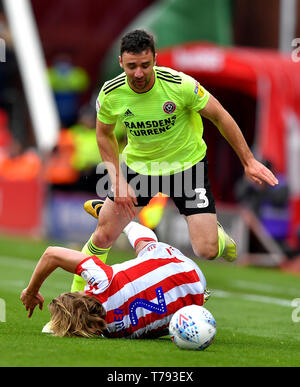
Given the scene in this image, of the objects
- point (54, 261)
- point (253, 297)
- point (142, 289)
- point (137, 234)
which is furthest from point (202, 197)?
point (253, 297)

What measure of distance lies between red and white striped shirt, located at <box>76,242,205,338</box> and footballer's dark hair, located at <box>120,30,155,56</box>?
1640mm

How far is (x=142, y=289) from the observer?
7.37 m

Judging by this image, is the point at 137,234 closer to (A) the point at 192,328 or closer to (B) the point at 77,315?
(B) the point at 77,315

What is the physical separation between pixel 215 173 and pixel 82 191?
3396 mm

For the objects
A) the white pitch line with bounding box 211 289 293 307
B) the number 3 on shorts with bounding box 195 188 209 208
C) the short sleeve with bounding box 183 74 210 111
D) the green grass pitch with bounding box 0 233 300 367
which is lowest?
the white pitch line with bounding box 211 289 293 307

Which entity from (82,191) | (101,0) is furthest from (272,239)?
(101,0)

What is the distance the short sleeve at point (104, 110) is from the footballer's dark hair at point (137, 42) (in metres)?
0.56

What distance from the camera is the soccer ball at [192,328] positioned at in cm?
708

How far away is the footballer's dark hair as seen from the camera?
308 inches

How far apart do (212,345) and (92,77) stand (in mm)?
20135

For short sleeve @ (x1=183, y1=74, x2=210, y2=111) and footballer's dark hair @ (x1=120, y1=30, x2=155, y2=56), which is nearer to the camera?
footballer's dark hair @ (x1=120, y1=30, x2=155, y2=56)

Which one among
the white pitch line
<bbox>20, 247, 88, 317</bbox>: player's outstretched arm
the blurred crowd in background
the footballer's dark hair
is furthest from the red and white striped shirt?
the blurred crowd in background

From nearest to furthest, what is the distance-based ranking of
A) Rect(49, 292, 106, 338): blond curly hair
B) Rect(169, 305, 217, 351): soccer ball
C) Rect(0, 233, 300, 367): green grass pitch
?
A: 1. Rect(0, 233, 300, 367): green grass pitch
2. Rect(169, 305, 217, 351): soccer ball
3. Rect(49, 292, 106, 338): blond curly hair

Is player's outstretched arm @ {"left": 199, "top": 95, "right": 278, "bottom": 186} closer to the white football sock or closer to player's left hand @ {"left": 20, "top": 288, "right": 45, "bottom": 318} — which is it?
the white football sock
